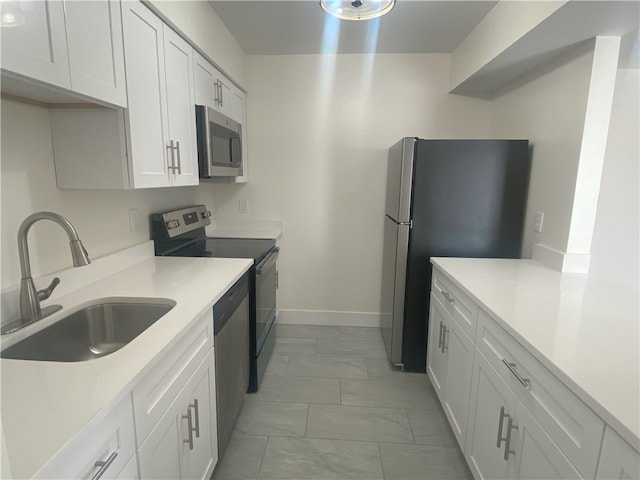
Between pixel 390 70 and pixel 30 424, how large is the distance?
312cm

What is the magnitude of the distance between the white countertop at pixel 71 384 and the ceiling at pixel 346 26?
5.96 feet

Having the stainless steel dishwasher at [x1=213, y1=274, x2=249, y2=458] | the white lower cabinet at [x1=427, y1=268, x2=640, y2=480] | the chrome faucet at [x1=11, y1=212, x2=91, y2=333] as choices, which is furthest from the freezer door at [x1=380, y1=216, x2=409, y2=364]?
the chrome faucet at [x1=11, y1=212, x2=91, y2=333]

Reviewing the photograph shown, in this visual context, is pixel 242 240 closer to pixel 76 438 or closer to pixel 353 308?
pixel 353 308

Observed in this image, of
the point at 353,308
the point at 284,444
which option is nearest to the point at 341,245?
the point at 353,308

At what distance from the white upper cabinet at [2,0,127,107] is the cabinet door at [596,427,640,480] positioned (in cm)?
166

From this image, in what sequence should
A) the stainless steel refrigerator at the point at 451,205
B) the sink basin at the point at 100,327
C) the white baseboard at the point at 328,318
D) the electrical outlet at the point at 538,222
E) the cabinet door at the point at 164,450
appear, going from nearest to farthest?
the cabinet door at the point at 164,450 < the sink basin at the point at 100,327 < the electrical outlet at the point at 538,222 < the stainless steel refrigerator at the point at 451,205 < the white baseboard at the point at 328,318

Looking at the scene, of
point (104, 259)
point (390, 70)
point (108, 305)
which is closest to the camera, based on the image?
point (108, 305)

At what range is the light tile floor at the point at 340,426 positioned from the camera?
5.62ft

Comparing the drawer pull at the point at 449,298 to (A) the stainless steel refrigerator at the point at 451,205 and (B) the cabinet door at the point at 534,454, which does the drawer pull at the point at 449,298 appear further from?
(B) the cabinet door at the point at 534,454

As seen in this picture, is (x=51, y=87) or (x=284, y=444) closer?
(x=51, y=87)

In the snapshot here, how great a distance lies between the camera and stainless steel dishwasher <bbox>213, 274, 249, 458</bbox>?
5.24ft

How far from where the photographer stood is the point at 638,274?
6.85 feet

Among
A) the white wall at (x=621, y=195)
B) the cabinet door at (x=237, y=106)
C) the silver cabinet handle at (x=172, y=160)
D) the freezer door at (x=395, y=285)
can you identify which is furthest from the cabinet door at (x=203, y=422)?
the white wall at (x=621, y=195)

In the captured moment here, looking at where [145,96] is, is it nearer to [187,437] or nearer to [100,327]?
[100,327]
